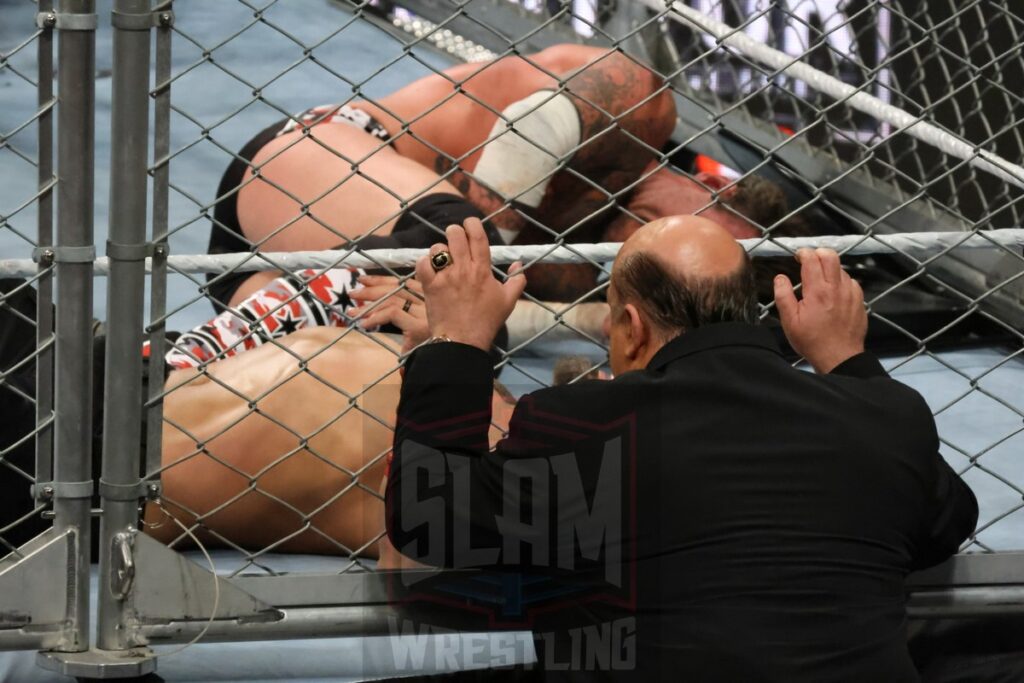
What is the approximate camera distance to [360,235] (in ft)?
6.44

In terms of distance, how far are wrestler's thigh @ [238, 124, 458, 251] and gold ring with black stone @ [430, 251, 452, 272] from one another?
3.71 ft

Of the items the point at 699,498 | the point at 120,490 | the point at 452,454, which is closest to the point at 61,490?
the point at 120,490

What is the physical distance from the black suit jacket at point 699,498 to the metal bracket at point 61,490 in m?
0.33

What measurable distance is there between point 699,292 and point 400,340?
3.13 feet

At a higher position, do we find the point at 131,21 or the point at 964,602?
the point at 131,21

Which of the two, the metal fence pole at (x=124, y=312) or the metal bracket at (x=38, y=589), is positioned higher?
the metal fence pole at (x=124, y=312)

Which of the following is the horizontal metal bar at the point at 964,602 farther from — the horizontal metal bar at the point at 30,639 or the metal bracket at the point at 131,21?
the metal bracket at the point at 131,21

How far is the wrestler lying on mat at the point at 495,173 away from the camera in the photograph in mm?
2488

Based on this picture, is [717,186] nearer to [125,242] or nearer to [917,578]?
[917,578]

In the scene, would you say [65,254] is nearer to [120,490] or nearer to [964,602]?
[120,490]

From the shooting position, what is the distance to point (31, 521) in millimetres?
1740

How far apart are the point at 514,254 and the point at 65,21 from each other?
567mm

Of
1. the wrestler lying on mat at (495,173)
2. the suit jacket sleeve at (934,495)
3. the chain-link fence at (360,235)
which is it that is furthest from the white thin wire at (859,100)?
the suit jacket sleeve at (934,495)

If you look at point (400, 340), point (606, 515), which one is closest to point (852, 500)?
point (606, 515)
